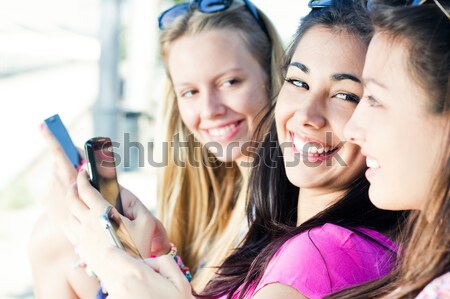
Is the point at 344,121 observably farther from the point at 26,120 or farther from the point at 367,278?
the point at 26,120

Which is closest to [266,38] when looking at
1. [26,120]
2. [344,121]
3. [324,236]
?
[344,121]

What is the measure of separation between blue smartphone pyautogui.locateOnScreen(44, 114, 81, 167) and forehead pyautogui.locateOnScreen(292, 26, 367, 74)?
84 cm

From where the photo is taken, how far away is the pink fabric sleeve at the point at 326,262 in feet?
4.70

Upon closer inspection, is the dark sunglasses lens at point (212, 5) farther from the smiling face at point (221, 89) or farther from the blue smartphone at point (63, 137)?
the blue smartphone at point (63, 137)

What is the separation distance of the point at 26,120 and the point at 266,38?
601cm

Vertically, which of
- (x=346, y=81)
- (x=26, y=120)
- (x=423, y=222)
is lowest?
(x=26, y=120)

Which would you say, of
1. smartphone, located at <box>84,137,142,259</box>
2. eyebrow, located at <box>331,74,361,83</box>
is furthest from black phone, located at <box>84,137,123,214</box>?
eyebrow, located at <box>331,74,361,83</box>

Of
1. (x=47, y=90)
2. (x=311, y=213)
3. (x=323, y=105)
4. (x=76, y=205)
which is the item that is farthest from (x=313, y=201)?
(x=47, y=90)

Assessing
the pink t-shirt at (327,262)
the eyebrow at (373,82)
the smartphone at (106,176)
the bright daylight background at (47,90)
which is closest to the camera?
the eyebrow at (373,82)

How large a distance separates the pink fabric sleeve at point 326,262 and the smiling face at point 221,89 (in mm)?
1131

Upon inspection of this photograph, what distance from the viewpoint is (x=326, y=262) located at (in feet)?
4.78

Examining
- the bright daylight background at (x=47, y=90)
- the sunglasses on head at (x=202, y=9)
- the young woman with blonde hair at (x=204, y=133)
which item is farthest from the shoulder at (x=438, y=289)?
the sunglasses on head at (x=202, y=9)

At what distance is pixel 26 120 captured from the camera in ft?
26.9

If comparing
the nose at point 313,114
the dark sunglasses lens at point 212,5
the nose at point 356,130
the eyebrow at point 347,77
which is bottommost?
the nose at point 313,114
